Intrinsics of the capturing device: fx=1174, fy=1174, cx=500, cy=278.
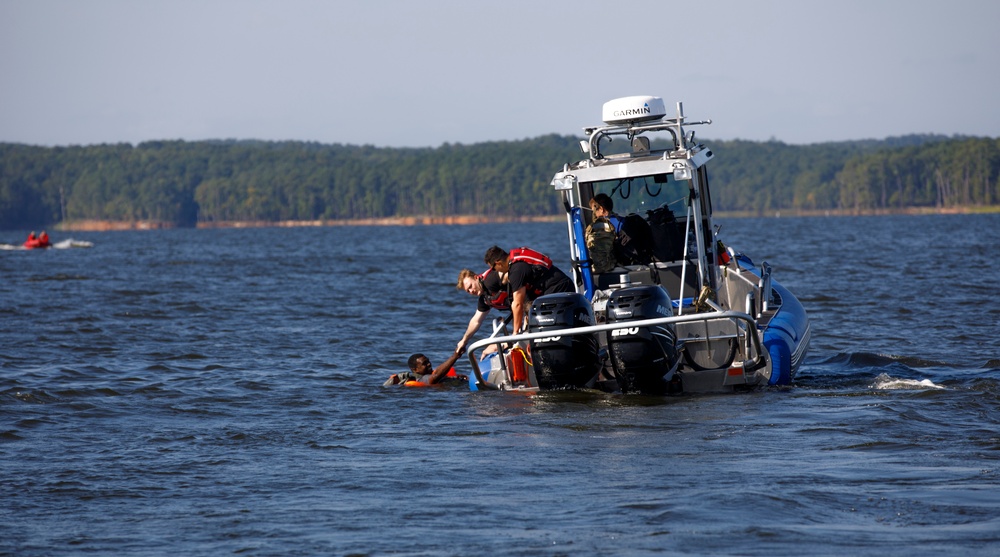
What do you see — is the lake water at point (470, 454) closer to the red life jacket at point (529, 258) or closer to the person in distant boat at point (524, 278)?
the person in distant boat at point (524, 278)

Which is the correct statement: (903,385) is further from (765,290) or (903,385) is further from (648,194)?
(648,194)

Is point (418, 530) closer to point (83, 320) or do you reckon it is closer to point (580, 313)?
point (580, 313)

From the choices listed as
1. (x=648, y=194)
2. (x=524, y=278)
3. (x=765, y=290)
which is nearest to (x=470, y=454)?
(x=524, y=278)

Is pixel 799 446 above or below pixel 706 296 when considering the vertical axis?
below

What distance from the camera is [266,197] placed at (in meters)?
190

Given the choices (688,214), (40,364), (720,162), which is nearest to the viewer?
(688,214)

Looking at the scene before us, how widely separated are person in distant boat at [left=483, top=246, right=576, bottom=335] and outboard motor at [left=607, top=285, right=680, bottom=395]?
1113mm

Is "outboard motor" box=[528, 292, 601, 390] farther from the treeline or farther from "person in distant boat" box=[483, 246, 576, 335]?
the treeline

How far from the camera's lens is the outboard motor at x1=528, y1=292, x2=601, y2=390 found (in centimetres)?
1040

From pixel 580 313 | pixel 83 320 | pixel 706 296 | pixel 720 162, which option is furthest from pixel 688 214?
pixel 720 162

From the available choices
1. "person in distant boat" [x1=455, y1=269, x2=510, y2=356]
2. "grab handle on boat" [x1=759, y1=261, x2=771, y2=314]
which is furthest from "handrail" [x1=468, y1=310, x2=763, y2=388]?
"grab handle on boat" [x1=759, y1=261, x2=771, y2=314]

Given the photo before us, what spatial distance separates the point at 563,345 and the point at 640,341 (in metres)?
0.70

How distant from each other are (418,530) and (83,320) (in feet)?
54.9

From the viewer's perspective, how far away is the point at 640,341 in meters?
10.2
